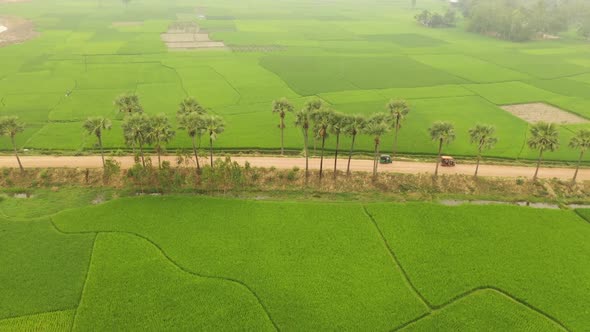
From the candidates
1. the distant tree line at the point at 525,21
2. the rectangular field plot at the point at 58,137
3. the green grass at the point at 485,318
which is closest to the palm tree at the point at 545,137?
the green grass at the point at 485,318

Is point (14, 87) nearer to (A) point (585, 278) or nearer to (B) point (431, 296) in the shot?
(B) point (431, 296)

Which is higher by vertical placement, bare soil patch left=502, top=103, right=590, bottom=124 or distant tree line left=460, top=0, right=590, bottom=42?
distant tree line left=460, top=0, right=590, bottom=42

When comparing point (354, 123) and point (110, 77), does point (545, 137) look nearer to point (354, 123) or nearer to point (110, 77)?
point (354, 123)

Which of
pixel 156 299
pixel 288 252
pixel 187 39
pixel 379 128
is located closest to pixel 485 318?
pixel 288 252

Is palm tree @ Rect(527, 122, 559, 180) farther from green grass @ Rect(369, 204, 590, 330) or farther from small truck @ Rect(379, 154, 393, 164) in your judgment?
small truck @ Rect(379, 154, 393, 164)

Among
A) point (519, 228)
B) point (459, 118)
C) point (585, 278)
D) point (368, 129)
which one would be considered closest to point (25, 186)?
point (368, 129)

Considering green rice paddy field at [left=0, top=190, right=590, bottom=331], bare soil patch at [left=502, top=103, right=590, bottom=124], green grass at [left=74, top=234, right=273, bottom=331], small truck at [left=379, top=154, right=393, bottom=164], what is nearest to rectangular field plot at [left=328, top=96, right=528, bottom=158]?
bare soil patch at [left=502, top=103, right=590, bottom=124]
